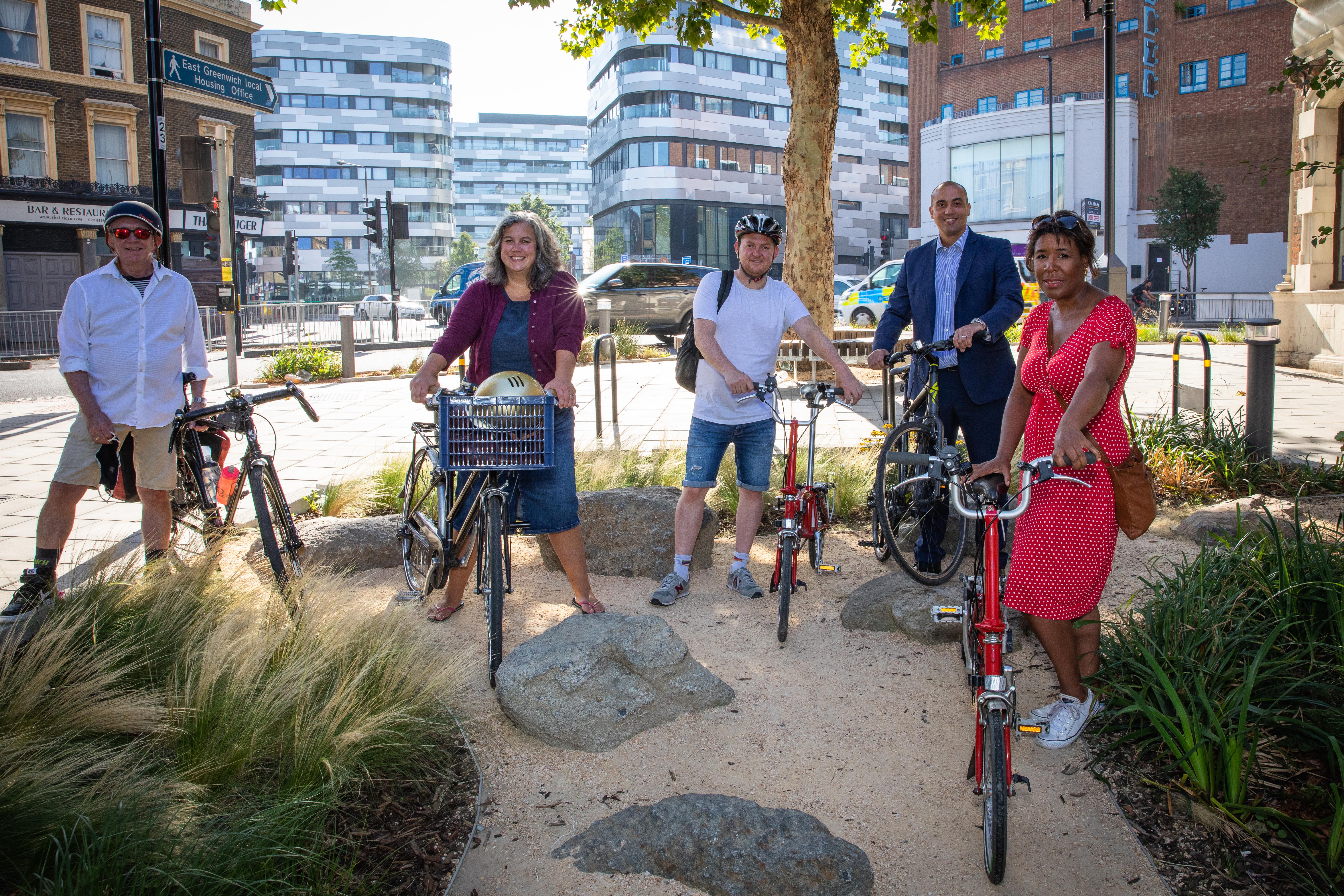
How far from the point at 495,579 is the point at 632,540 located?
5.85 feet

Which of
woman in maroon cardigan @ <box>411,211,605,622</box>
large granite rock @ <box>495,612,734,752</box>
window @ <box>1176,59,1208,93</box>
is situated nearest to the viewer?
large granite rock @ <box>495,612,734,752</box>

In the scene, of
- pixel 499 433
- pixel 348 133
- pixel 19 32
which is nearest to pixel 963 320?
pixel 499 433

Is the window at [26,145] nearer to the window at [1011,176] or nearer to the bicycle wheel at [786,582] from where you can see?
the bicycle wheel at [786,582]

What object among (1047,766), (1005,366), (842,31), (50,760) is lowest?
(1047,766)

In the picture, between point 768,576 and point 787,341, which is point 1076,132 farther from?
point 768,576

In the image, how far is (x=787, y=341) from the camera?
13.5 meters

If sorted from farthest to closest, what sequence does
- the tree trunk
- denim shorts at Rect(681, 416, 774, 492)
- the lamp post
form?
1. the lamp post
2. the tree trunk
3. denim shorts at Rect(681, 416, 774, 492)

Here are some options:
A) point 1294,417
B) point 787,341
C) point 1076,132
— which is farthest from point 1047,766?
point 1076,132

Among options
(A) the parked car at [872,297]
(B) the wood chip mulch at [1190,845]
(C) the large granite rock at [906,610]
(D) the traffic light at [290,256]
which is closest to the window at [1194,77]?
(A) the parked car at [872,297]

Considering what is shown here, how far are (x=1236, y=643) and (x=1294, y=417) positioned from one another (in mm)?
7521

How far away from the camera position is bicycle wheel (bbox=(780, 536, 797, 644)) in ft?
14.5

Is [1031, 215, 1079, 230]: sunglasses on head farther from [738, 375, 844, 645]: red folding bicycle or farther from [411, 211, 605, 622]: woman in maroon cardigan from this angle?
[411, 211, 605, 622]: woman in maroon cardigan

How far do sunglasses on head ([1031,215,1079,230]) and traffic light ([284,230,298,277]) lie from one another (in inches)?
1629

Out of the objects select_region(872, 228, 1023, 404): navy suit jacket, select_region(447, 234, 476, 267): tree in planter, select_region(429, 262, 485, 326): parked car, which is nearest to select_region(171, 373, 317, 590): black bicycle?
select_region(872, 228, 1023, 404): navy suit jacket
